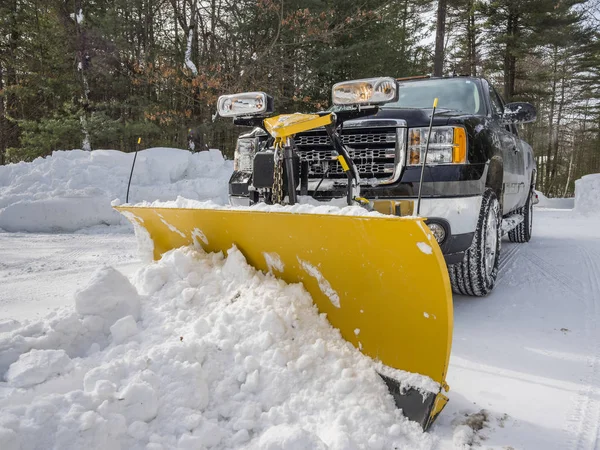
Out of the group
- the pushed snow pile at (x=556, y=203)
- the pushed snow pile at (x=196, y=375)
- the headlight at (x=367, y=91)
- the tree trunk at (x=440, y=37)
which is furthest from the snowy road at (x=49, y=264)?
the pushed snow pile at (x=556, y=203)

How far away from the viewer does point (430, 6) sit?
21734mm

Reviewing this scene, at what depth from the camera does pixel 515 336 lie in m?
2.82

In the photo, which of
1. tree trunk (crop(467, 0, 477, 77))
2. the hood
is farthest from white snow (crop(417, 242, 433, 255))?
tree trunk (crop(467, 0, 477, 77))

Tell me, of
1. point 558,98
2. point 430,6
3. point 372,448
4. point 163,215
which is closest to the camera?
point 372,448

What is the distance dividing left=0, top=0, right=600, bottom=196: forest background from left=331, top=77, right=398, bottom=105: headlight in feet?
36.0

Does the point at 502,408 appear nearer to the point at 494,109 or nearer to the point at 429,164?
the point at 429,164

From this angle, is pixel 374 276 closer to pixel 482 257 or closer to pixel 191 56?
pixel 482 257

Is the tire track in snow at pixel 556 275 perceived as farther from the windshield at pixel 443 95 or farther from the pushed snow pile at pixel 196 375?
the pushed snow pile at pixel 196 375

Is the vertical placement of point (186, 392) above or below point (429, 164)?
below

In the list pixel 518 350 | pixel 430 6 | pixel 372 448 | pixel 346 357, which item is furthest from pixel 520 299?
pixel 430 6

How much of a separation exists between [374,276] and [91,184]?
7698mm

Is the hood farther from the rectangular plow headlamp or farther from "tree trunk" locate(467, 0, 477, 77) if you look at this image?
"tree trunk" locate(467, 0, 477, 77)

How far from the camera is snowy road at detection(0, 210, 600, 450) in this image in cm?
184

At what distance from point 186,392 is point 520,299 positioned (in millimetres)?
2908
